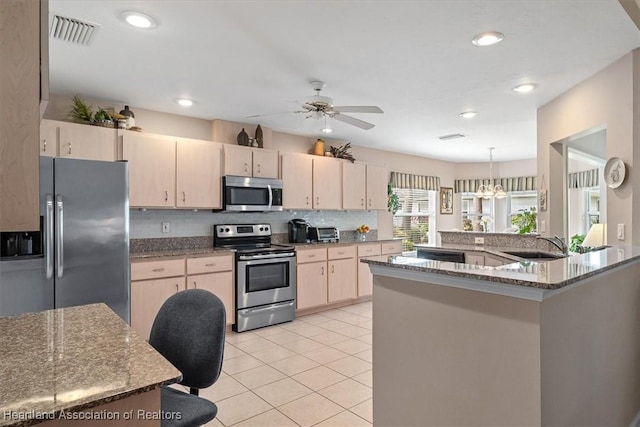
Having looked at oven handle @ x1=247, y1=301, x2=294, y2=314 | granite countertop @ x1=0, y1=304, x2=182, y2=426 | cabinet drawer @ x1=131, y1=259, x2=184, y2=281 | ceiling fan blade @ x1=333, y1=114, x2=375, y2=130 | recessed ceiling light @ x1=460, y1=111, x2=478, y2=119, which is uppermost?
recessed ceiling light @ x1=460, y1=111, x2=478, y2=119

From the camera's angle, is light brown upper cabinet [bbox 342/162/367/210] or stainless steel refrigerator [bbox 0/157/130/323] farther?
light brown upper cabinet [bbox 342/162/367/210]

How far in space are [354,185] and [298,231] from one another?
1200mm

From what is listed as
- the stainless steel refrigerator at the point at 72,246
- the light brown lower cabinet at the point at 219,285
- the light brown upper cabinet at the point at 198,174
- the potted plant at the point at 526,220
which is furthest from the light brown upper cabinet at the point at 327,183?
the potted plant at the point at 526,220

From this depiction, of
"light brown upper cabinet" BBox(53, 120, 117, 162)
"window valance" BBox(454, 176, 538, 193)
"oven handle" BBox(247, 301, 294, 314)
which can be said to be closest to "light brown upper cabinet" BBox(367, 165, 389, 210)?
"oven handle" BBox(247, 301, 294, 314)

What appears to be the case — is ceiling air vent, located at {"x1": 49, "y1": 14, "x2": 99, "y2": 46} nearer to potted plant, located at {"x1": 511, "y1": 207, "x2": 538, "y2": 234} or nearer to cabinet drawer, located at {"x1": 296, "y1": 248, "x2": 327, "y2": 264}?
cabinet drawer, located at {"x1": 296, "y1": 248, "x2": 327, "y2": 264}

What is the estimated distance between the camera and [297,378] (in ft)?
10.1

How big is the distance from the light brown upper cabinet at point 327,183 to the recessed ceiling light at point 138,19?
10.6ft

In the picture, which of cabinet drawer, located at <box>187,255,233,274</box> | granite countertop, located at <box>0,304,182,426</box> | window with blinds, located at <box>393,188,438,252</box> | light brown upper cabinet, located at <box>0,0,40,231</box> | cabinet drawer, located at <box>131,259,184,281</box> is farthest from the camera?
window with blinds, located at <box>393,188,438,252</box>

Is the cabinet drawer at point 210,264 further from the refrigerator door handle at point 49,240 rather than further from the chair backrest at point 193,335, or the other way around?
the chair backrest at point 193,335

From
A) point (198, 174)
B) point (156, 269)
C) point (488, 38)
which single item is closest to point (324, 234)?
point (198, 174)

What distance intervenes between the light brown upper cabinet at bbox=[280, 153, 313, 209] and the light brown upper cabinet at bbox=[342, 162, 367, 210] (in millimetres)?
650

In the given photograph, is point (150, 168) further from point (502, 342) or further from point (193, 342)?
point (502, 342)

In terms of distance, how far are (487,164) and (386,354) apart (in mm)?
7587

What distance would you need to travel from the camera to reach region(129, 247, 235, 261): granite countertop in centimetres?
378
